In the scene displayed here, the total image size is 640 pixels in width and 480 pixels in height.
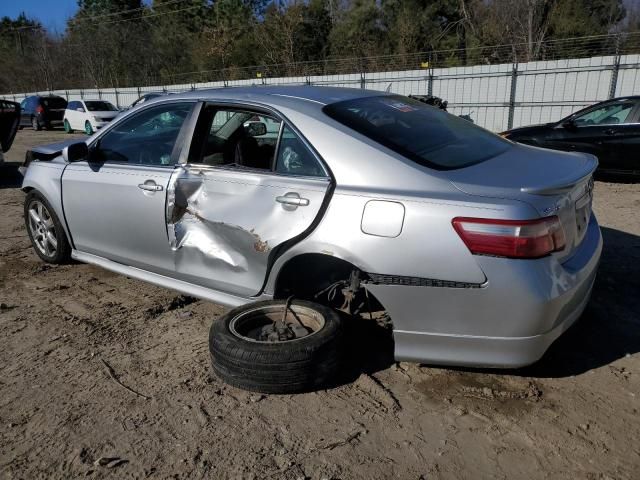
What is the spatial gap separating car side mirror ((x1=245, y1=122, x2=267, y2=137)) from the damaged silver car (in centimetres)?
1

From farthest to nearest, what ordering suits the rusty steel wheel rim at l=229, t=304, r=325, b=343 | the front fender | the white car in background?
the white car in background
the front fender
the rusty steel wheel rim at l=229, t=304, r=325, b=343

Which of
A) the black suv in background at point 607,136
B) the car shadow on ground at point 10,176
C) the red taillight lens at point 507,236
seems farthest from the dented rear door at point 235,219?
the car shadow on ground at point 10,176

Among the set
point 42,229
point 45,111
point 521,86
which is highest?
point 521,86

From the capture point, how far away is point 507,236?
7.89 feet

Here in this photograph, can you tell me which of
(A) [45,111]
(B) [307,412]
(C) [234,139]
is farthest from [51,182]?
(A) [45,111]

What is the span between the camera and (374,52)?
3394 cm

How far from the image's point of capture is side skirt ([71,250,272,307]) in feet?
11.2

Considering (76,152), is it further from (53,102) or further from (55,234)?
(53,102)

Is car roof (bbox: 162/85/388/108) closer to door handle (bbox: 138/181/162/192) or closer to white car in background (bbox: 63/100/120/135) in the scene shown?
door handle (bbox: 138/181/162/192)

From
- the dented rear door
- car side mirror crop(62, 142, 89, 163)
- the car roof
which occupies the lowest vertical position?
the dented rear door

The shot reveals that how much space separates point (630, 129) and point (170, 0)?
2023 inches

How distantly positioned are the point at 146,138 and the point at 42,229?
1648mm

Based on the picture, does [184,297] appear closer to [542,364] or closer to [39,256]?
[39,256]

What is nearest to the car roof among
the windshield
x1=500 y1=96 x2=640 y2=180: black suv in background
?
A: x1=500 y1=96 x2=640 y2=180: black suv in background
